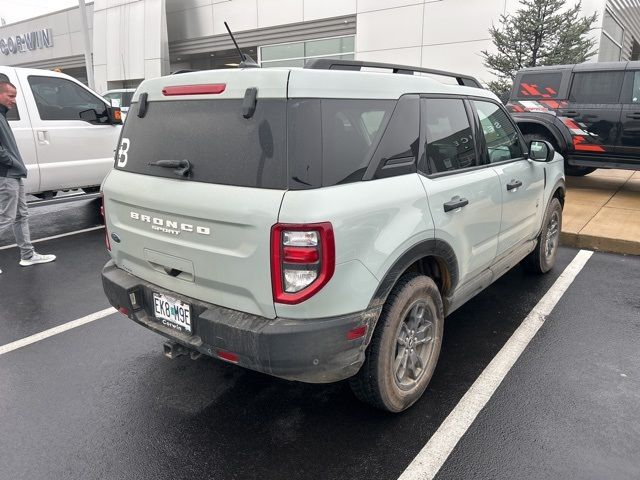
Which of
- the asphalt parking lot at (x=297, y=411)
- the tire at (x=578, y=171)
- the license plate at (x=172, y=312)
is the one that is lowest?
the asphalt parking lot at (x=297, y=411)

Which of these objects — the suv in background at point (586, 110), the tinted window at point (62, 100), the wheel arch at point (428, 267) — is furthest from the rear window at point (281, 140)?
the suv in background at point (586, 110)

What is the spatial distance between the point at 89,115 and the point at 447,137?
220 inches

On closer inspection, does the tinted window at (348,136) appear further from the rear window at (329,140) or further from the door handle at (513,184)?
the door handle at (513,184)

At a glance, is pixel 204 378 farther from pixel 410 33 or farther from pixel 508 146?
pixel 410 33

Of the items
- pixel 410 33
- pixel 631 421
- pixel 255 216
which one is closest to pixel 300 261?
pixel 255 216

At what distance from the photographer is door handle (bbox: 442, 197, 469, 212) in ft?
9.34

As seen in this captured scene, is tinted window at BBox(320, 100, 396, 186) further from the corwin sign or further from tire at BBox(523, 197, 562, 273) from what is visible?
the corwin sign

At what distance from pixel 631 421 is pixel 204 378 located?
2552 mm

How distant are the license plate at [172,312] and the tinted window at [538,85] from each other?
27.8 feet

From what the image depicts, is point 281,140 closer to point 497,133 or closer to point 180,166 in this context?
point 180,166

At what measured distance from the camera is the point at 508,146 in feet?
12.9

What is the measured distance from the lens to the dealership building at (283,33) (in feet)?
53.8

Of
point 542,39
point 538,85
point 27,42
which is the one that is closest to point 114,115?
point 538,85

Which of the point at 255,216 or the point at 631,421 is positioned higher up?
the point at 255,216
